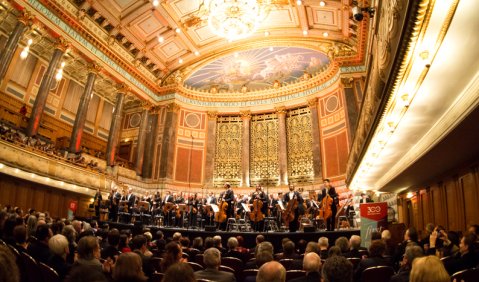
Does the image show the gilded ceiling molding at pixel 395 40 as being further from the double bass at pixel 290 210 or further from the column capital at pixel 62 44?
the column capital at pixel 62 44

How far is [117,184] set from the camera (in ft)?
54.2

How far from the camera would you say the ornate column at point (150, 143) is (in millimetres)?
19125

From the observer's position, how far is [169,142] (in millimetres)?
19391

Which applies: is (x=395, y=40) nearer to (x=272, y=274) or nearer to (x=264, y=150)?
(x=272, y=274)

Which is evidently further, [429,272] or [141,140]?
[141,140]

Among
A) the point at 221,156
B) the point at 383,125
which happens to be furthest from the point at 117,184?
the point at 383,125

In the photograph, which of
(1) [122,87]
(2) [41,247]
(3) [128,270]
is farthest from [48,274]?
(1) [122,87]

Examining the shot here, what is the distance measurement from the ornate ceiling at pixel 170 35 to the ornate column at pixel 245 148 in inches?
131

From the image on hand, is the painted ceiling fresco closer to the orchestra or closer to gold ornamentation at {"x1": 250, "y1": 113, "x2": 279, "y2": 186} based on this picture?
gold ornamentation at {"x1": 250, "y1": 113, "x2": 279, "y2": 186}

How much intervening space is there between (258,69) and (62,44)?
1109cm

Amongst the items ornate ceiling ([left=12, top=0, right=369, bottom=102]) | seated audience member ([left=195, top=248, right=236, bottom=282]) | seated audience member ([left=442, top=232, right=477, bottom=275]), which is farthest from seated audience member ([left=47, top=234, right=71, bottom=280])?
ornate ceiling ([left=12, top=0, right=369, bottom=102])

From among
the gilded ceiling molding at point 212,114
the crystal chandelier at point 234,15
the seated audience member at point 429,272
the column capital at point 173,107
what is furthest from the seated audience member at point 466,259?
the gilded ceiling molding at point 212,114

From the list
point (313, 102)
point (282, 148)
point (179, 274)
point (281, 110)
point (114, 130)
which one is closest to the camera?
point (179, 274)

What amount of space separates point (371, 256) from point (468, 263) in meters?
1.09
